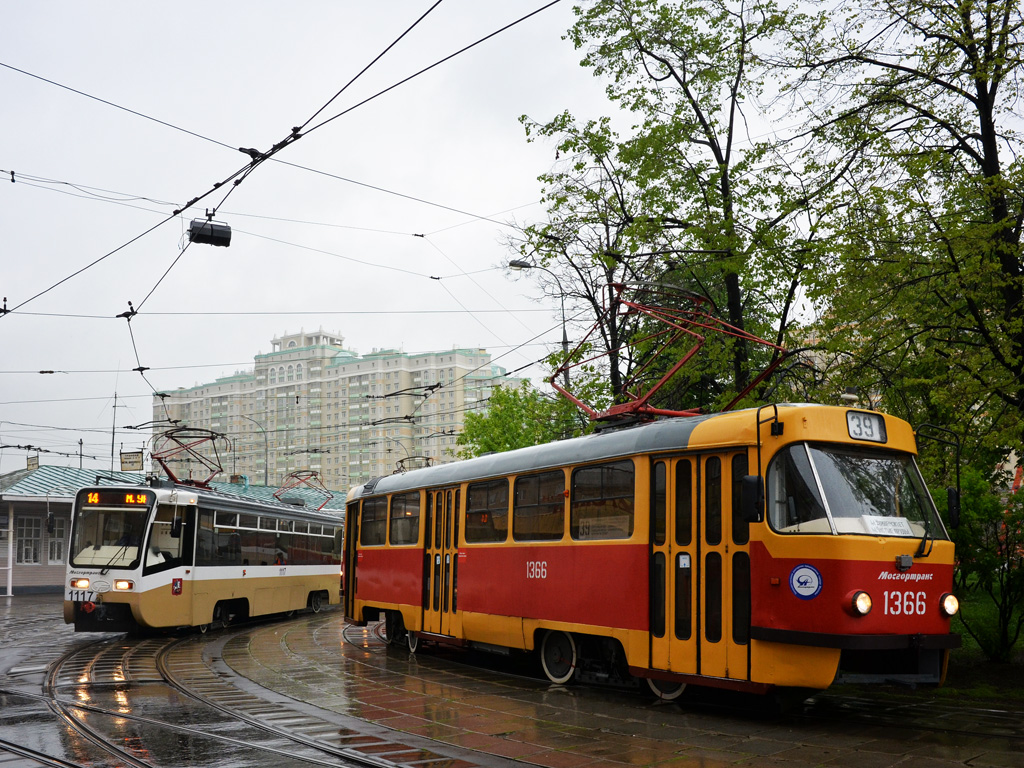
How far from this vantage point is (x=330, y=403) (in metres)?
116

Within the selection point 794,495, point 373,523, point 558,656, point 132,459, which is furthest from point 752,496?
point 132,459

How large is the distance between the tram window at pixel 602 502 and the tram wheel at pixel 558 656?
4.86 feet

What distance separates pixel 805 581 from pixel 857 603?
1.56ft

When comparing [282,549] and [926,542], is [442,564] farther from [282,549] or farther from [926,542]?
[282,549]

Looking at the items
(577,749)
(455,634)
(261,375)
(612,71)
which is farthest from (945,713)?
(261,375)

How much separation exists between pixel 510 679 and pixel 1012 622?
7076 mm

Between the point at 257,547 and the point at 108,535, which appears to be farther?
the point at 257,547

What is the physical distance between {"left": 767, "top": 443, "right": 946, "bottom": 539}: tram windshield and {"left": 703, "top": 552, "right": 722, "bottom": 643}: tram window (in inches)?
33.0

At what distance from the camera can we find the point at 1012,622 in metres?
13.9

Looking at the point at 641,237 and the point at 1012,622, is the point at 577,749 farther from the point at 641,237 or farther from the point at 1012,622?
the point at 641,237

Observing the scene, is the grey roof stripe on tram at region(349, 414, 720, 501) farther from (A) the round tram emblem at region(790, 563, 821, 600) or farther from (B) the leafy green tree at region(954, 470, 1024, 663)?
(B) the leafy green tree at region(954, 470, 1024, 663)

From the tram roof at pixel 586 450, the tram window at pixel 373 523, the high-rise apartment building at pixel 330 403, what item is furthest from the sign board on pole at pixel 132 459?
the high-rise apartment building at pixel 330 403

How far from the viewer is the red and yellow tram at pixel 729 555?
8.89 meters

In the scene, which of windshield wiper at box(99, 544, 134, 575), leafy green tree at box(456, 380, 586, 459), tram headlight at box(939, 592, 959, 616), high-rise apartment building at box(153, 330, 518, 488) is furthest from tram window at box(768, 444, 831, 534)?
high-rise apartment building at box(153, 330, 518, 488)
